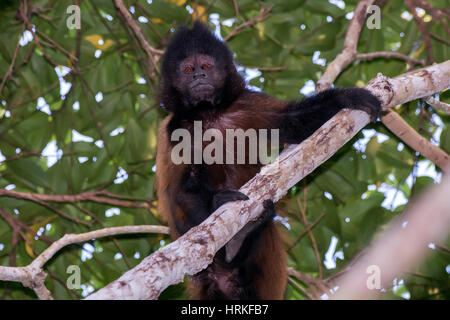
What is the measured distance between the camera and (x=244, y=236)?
5.15 m

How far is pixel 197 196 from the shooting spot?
542cm

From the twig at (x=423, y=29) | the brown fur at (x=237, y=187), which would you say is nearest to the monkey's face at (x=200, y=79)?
the brown fur at (x=237, y=187)

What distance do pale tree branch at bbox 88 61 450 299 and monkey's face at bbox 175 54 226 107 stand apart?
1264 millimetres

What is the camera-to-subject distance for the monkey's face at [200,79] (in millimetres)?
5742

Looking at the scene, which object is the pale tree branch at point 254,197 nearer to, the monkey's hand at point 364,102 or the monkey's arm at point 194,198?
the monkey's hand at point 364,102

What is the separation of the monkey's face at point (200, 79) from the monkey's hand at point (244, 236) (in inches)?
→ 53.2

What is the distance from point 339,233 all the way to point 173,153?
2028 millimetres

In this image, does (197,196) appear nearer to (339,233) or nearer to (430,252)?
(339,233)

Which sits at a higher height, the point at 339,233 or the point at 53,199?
the point at 53,199

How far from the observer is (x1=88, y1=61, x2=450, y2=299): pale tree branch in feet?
10.6
